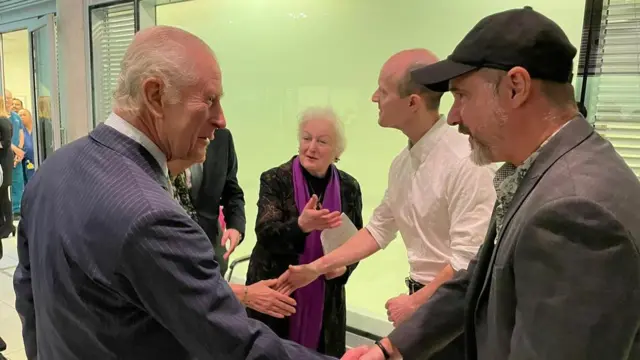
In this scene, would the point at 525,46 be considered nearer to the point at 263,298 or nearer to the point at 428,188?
the point at 428,188

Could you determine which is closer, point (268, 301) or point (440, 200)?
point (440, 200)

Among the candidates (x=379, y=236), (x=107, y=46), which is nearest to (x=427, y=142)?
(x=379, y=236)

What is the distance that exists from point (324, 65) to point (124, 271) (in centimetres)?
→ 378

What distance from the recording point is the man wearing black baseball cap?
2.72 ft

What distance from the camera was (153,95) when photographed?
108cm

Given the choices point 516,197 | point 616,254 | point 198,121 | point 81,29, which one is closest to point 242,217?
point 198,121

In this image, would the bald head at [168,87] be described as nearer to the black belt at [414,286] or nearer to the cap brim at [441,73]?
the cap brim at [441,73]

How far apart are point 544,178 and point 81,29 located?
415 cm

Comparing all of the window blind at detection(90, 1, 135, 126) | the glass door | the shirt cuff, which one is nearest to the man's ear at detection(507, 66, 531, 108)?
the shirt cuff

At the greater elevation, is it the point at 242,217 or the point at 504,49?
the point at 504,49

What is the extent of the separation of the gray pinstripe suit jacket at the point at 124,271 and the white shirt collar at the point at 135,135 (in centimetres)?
1

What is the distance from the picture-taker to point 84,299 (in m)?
1.01

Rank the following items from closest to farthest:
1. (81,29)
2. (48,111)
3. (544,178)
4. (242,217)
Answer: (544,178) → (242,217) → (81,29) → (48,111)

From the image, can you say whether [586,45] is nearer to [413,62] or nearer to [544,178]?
[413,62]
